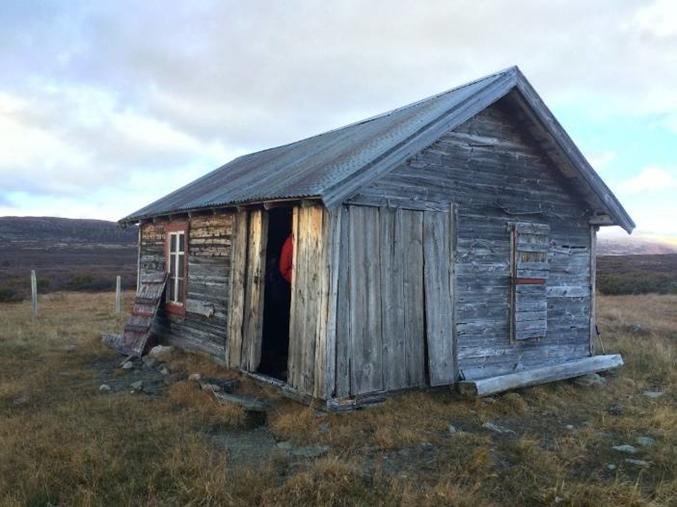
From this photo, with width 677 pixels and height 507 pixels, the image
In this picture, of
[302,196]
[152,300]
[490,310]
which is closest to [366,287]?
[302,196]

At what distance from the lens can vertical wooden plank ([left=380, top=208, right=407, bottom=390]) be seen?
7949mm

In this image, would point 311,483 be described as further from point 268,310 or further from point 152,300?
point 152,300

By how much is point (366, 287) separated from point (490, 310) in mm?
2697

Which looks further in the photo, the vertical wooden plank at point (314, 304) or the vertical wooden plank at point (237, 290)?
the vertical wooden plank at point (237, 290)

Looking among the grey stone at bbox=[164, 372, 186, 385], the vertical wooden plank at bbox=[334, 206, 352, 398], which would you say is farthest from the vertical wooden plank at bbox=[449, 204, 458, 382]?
the grey stone at bbox=[164, 372, 186, 385]

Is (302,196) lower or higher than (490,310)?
higher

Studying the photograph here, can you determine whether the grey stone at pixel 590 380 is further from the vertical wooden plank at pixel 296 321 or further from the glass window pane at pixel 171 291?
the glass window pane at pixel 171 291

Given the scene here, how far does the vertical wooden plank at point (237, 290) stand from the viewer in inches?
364

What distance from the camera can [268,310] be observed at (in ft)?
37.5

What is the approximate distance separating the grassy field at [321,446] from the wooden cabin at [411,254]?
61cm

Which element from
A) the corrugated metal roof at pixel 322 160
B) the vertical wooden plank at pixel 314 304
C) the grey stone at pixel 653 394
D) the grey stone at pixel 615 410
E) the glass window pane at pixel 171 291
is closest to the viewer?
the vertical wooden plank at pixel 314 304

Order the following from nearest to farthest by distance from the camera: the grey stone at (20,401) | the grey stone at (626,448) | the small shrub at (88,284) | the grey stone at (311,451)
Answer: the grey stone at (311,451)
the grey stone at (626,448)
the grey stone at (20,401)
the small shrub at (88,284)

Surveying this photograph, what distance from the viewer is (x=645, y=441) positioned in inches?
273

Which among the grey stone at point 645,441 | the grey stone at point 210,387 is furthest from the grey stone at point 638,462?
the grey stone at point 210,387
